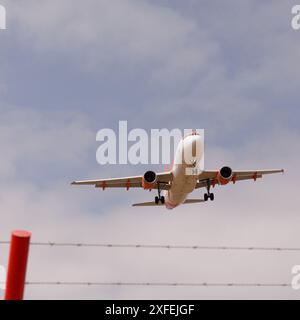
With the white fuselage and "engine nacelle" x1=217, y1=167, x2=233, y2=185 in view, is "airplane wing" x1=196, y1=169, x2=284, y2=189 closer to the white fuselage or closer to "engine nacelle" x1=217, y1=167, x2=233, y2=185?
"engine nacelle" x1=217, y1=167, x2=233, y2=185

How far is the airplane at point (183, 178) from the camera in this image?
4968 centimetres

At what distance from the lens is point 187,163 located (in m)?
49.9

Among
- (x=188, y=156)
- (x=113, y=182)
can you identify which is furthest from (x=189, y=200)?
(x=188, y=156)

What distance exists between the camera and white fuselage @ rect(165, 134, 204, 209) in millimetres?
48938

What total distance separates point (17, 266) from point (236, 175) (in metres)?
54.3

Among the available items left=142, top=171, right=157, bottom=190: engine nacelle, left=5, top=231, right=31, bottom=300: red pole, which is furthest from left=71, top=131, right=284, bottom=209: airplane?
left=5, top=231, right=31, bottom=300: red pole

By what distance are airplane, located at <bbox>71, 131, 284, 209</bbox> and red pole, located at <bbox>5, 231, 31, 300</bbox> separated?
138 ft

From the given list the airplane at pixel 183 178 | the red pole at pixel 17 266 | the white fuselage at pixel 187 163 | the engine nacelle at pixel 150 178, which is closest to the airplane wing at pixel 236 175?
the airplane at pixel 183 178

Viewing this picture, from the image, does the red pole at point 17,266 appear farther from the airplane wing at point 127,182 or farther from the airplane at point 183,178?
the airplane wing at point 127,182

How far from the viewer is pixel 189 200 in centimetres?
6400

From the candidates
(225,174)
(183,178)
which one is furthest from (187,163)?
(225,174)
